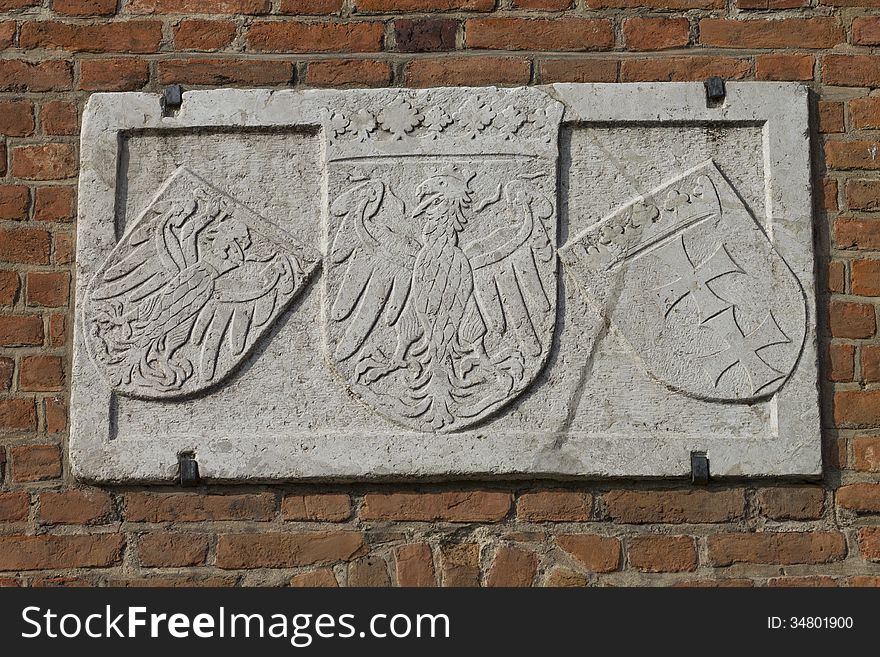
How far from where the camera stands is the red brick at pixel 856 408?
3014mm

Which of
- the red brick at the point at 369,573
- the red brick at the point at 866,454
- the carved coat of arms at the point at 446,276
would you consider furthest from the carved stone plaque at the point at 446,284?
the red brick at the point at 369,573

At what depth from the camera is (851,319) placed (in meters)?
3.06

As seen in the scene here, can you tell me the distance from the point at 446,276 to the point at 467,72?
596mm

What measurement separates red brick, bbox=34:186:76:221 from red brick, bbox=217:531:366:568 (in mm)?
989

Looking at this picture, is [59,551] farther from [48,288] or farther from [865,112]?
[865,112]

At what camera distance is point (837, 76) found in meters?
3.19

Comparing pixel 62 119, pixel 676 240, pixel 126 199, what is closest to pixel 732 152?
pixel 676 240

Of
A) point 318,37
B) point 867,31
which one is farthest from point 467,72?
point 867,31

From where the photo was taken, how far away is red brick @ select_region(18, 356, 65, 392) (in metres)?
3.05

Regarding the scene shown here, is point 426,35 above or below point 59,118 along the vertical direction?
above

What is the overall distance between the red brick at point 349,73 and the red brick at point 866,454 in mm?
1603

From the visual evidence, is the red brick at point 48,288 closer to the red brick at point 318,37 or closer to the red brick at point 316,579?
the red brick at point 318,37

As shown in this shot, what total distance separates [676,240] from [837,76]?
0.68 metres

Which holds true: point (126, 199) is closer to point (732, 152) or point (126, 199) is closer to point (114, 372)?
point (114, 372)
